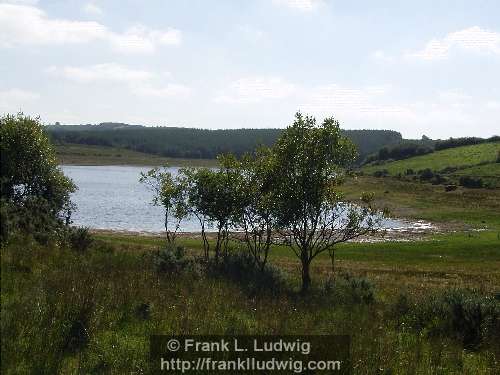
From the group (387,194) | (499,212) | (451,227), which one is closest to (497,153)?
(387,194)

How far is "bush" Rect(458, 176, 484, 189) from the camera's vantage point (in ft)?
453

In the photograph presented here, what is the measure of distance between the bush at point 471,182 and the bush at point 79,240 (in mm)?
133639

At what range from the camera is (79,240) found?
20.3m

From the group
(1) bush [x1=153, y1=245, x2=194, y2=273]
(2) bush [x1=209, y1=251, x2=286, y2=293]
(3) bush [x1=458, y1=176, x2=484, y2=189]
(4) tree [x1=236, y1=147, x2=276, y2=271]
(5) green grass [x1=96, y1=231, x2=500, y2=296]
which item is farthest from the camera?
(3) bush [x1=458, y1=176, x2=484, y2=189]

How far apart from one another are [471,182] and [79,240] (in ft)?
451

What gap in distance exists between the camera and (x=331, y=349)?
982 centimetres

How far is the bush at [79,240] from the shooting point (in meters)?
18.9

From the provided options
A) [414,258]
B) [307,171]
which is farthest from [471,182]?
[307,171]

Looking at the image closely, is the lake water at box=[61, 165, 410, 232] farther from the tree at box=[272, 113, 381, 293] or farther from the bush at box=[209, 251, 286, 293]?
the bush at box=[209, 251, 286, 293]

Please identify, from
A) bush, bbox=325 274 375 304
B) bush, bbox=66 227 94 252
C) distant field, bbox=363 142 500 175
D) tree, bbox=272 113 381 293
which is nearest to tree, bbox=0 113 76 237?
bush, bbox=66 227 94 252

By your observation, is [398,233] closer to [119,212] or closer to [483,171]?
[119,212]

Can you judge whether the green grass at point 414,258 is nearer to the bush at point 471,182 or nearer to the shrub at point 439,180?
the bush at point 471,182

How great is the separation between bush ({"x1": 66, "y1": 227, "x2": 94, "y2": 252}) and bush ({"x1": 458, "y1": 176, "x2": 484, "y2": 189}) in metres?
134

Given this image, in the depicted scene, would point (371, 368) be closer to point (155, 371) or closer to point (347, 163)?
point (155, 371)
